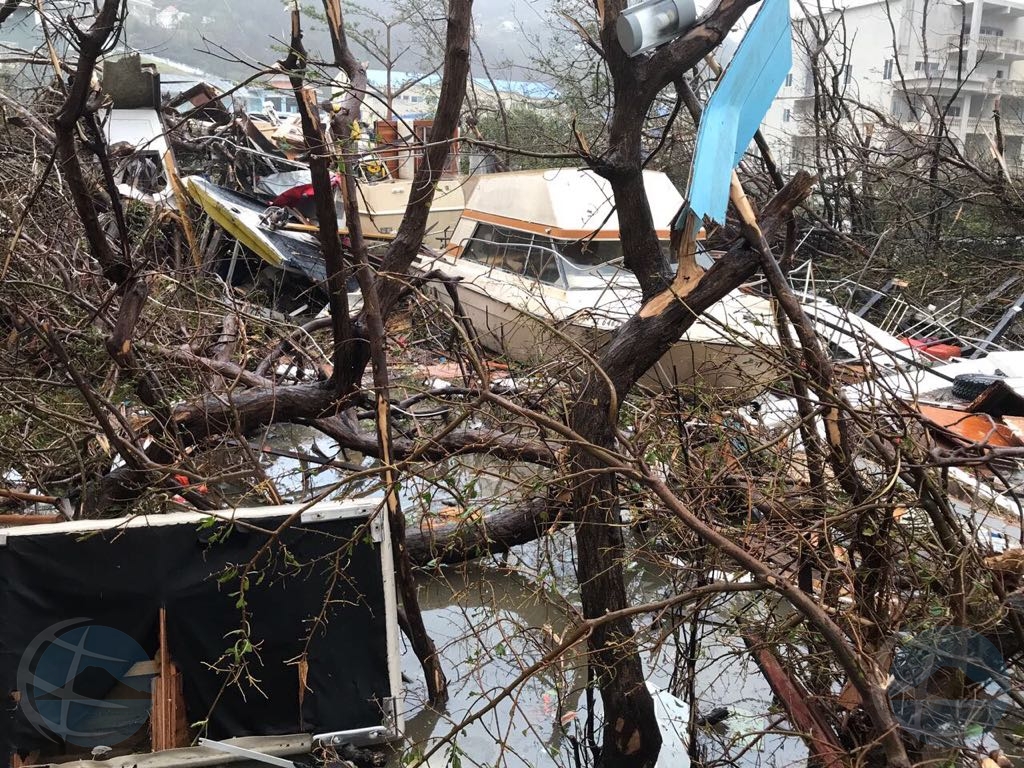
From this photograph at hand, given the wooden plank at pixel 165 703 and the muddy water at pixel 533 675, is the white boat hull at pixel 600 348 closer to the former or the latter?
the muddy water at pixel 533 675

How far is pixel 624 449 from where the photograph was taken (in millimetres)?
3355

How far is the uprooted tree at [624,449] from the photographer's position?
2754 mm

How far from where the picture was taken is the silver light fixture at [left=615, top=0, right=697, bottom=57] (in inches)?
120

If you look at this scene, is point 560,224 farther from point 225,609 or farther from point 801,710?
point 801,710

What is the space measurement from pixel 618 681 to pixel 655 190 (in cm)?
640

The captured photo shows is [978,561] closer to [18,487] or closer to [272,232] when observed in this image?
[18,487]

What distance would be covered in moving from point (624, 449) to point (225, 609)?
1673mm

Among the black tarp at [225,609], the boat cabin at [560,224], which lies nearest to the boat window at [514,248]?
the boat cabin at [560,224]

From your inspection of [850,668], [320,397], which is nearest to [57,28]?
[320,397]

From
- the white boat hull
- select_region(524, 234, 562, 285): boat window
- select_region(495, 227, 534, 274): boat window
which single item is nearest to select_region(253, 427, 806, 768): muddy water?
the white boat hull

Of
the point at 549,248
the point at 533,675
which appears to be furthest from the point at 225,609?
the point at 549,248

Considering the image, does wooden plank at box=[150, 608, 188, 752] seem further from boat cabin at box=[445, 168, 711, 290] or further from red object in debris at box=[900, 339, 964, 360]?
red object in debris at box=[900, 339, 964, 360]

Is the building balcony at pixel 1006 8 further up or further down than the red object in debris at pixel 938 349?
further up

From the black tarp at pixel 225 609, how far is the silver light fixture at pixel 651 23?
2024mm
